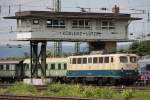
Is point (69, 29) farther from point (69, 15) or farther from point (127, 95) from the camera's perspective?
point (127, 95)

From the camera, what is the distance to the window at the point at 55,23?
54.5 metres

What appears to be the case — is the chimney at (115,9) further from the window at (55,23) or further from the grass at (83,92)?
the grass at (83,92)

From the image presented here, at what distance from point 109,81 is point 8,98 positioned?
56.0 feet

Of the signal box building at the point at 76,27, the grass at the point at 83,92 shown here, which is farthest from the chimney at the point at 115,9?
the grass at the point at 83,92

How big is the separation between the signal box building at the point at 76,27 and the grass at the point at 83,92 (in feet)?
51.8

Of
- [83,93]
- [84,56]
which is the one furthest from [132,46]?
[83,93]

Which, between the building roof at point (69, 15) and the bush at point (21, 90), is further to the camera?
the building roof at point (69, 15)

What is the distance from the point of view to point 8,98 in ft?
97.6

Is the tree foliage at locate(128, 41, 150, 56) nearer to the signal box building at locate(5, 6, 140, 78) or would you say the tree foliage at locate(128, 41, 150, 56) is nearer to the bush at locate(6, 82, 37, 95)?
the signal box building at locate(5, 6, 140, 78)

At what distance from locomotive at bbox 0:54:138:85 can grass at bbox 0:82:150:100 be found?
30.9 feet

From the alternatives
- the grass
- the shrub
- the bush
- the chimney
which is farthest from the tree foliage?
the shrub

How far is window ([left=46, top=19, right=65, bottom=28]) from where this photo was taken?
179 feet

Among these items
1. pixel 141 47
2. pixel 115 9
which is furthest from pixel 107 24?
pixel 141 47

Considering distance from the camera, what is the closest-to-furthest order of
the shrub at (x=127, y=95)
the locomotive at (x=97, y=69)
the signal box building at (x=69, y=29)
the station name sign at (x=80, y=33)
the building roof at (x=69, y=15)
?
1. the shrub at (x=127, y=95)
2. the locomotive at (x=97, y=69)
3. the building roof at (x=69, y=15)
4. the signal box building at (x=69, y=29)
5. the station name sign at (x=80, y=33)
